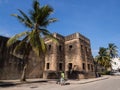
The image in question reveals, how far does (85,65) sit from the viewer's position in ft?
89.1

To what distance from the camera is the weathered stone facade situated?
25.2 metres

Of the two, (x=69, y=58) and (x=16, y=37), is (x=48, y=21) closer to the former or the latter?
(x=16, y=37)

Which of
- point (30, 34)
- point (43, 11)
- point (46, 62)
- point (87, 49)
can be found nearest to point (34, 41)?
point (30, 34)

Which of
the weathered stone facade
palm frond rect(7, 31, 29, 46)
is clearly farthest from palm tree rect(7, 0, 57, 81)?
the weathered stone facade

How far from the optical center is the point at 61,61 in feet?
89.1

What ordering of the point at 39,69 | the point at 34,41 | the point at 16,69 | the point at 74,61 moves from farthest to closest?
1. the point at 74,61
2. the point at 39,69
3. the point at 16,69
4. the point at 34,41

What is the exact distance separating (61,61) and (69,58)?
182cm

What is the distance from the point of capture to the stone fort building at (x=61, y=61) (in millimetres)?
19250

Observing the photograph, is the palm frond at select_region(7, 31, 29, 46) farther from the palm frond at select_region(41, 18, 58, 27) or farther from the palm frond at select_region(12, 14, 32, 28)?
the palm frond at select_region(41, 18, 58, 27)

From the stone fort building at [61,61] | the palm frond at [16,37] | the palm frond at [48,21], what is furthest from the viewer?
the stone fort building at [61,61]

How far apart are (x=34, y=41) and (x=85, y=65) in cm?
1459

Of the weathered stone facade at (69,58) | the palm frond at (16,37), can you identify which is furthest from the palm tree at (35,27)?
the weathered stone facade at (69,58)

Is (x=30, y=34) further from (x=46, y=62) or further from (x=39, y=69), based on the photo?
(x=46, y=62)

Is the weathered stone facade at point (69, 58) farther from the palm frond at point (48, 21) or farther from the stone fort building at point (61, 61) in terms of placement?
the palm frond at point (48, 21)
